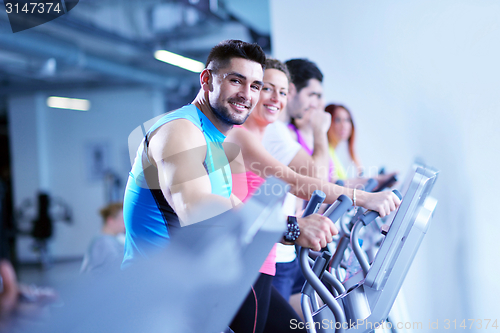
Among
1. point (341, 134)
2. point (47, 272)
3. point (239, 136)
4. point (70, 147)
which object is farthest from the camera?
point (70, 147)

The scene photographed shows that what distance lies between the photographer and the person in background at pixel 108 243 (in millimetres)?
2913

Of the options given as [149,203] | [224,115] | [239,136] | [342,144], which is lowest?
[342,144]

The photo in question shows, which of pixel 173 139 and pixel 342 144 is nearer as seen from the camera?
pixel 173 139

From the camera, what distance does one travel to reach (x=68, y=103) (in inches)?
343

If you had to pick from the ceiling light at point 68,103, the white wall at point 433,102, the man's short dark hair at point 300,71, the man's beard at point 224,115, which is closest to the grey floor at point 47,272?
the ceiling light at point 68,103

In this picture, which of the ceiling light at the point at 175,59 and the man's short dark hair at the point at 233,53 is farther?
the ceiling light at the point at 175,59

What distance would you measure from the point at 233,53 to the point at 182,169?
0.45 meters

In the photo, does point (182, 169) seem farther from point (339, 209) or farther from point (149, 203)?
point (339, 209)

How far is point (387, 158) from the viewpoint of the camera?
2445mm

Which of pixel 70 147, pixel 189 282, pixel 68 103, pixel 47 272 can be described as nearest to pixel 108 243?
pixel 189 282

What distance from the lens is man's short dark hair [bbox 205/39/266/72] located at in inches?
48.1

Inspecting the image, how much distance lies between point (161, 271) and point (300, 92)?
1.36m

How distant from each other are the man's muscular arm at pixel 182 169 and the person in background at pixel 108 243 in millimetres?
1946

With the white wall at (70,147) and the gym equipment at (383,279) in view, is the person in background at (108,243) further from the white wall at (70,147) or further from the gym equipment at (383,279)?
the white wall at (70,147)
